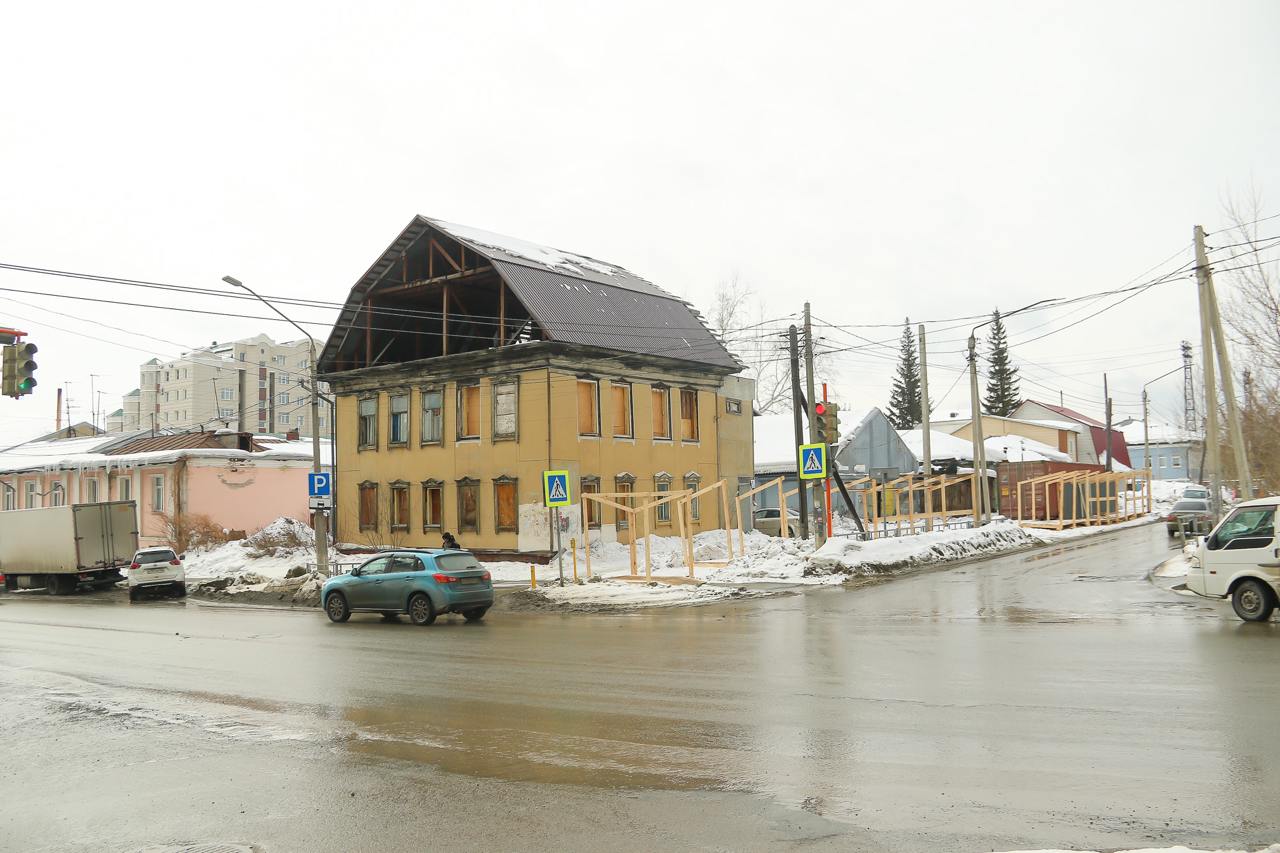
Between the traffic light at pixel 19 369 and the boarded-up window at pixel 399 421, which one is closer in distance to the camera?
the traffic light at pixel 19 369

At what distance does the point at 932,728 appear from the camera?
8.80 m

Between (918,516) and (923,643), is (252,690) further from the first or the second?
(918,516)

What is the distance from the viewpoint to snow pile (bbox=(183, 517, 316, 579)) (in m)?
36.1

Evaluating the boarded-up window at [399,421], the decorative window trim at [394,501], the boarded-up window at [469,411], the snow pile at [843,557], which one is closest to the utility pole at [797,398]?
the snow pile at [843,557]

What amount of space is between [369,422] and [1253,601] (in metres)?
30.4

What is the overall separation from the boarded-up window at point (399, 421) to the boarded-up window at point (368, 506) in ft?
6.41

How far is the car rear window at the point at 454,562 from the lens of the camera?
2047 cm

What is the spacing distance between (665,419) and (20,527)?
2247cm

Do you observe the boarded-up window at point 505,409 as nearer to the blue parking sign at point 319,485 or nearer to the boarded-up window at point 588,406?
the boarded-up window at point 588,406

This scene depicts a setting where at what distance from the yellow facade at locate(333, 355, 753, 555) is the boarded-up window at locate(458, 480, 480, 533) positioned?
9 cm

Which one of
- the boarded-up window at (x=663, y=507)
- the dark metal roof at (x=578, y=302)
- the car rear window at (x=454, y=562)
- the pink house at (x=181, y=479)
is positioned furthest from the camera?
the pink house at (x=181, y=479)

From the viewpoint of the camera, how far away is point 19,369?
19484 millimetres

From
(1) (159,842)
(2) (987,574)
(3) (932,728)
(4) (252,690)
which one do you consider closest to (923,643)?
(3) (932,728)

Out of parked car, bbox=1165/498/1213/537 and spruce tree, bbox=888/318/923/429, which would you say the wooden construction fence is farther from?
spruce tree, bbox=888/318/923/429
